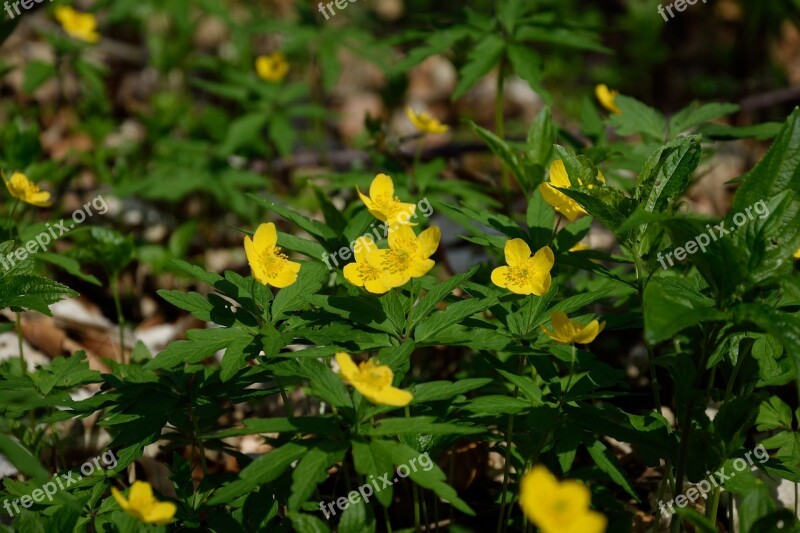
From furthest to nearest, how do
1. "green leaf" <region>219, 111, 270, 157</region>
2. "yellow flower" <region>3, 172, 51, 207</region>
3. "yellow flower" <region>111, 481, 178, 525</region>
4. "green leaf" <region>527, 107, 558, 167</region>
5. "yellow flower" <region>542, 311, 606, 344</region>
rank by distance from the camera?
"green leaf" <region>219, 111, 270, 157</region> → "green leaf" <region>527, 107, 558, 167</region> → "yellow flower" <region>3, 172, 51, 207</region> → "yellow flower" <region>542, 311, 606, 344</region> → "yellow flower" <region>111, 481, 178, 525</region>

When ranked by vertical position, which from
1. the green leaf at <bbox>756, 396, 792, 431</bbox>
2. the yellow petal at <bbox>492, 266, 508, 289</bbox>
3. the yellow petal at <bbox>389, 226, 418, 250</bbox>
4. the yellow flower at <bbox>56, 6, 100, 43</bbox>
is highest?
the yellow flower at <bbox>56, 6, 100, 43</bbox>

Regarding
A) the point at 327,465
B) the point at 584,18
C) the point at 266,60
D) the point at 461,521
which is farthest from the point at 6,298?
the point at 584,18

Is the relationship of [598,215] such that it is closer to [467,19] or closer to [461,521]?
[461,521]

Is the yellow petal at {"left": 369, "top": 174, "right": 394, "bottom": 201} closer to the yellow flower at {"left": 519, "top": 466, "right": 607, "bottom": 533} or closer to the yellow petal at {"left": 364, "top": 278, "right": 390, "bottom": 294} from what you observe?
the yellow petal at {"left": 364, "top": 278, "right": 390, "bottom": 294}

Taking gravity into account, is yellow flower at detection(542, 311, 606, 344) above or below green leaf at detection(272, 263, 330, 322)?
below

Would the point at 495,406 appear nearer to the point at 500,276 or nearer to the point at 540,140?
the point at 500,276

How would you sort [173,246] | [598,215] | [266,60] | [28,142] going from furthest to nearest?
1. [266,60]
2. [173,246]
3. [28,142]
4. [598,215]

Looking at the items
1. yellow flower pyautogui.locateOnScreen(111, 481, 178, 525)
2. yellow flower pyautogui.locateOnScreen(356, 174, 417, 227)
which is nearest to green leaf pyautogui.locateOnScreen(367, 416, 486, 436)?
yellow flower pyautogui.locateOnScreen(111, 481, 178, 525)
